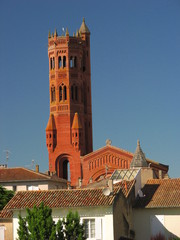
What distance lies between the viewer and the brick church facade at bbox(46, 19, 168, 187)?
98938 mm

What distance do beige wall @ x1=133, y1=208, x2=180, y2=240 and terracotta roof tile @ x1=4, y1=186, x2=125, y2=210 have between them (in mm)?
4236

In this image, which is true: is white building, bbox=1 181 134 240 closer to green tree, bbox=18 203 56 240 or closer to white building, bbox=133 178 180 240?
white building, bbox=133 178 180 240

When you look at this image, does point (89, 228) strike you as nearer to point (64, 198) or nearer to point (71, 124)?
point (64, 198)

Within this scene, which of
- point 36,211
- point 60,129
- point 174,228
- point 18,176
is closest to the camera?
point 36,211

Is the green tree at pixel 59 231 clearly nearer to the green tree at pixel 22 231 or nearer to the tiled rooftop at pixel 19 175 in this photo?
the green tree at pixel 22 231

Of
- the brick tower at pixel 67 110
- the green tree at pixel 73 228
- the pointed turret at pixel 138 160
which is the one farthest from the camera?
the brick tower at pixel 67 110

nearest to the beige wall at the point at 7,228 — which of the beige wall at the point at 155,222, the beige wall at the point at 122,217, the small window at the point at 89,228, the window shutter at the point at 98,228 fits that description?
the small window at the point at 89,228

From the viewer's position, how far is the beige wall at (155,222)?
4588 centimetres

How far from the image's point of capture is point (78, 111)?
103750 millimetres

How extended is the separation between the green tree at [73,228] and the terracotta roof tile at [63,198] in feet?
9.35

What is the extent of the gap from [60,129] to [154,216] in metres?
56.1

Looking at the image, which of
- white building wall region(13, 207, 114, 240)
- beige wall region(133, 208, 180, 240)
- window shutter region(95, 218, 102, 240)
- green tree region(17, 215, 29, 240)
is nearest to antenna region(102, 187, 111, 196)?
white building wall region(13, 207, 114, 240)

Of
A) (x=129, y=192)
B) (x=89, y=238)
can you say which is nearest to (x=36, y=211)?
(x=89, y=238)

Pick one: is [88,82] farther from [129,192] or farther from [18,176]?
[129,192]
